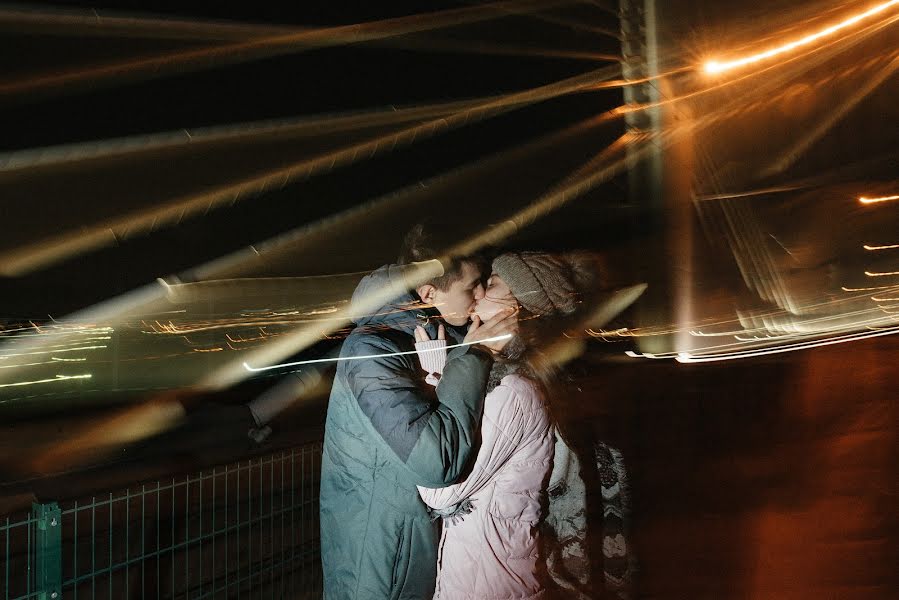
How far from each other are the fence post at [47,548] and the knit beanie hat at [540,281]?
2.15 metres

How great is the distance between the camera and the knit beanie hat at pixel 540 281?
3.28 m

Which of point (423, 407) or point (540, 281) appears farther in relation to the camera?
point (540, 281)

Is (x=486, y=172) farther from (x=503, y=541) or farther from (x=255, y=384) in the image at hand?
(x=503, y=541)

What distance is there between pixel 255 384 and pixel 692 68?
24.7 ft

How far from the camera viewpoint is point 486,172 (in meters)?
24.9

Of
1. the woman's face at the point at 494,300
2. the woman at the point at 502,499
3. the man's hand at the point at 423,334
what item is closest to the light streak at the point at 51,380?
the man's hand at the point at 423,334

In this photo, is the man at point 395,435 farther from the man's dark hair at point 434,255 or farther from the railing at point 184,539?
the railing at point 184,539

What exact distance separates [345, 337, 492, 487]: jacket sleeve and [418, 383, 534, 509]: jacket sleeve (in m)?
0.07

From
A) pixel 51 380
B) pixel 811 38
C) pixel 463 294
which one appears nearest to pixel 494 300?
pixel 463 294

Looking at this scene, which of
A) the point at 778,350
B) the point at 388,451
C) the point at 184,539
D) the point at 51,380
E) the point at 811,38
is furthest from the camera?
the point at 811,38

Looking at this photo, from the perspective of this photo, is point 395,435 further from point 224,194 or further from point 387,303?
point 224,194

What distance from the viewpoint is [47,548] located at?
131 inches

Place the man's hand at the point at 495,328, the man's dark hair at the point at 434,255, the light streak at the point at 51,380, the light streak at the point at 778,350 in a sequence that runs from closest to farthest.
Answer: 1. the man's hand at the point at 495,328
2. the man's dark hair at the point at 434,255
3. the light streak at the point at 51,380
4. the light streak at the point at 778,350

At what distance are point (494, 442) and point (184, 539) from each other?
194 centimetres
